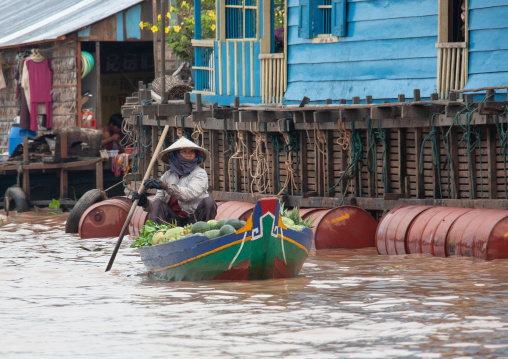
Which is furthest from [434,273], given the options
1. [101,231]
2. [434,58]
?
[101,231]

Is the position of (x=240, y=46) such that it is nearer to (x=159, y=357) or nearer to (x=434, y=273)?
(x=434, y=273)

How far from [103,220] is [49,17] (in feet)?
36.7

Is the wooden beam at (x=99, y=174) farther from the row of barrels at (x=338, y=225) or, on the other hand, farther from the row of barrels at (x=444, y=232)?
the row of barrels at (x=444, y=232)

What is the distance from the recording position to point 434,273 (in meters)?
11.1

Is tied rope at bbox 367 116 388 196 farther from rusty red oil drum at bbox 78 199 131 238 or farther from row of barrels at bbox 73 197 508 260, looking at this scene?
rusty red oil drum at bbox 78 199 131 238

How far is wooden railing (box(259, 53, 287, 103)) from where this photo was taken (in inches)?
658

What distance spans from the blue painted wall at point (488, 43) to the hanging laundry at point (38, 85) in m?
13.6

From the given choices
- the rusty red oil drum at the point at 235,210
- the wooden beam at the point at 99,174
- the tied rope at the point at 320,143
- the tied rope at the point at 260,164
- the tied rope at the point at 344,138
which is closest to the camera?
the tied rope at the point at 344,138

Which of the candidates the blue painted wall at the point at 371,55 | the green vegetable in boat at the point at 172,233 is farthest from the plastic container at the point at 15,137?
the green vegetable in boat at the point at 172,233

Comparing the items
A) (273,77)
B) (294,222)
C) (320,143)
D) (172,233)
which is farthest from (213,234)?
(273,77)

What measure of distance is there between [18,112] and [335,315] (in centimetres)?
1834

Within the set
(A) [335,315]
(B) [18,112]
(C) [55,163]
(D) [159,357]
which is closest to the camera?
(D) [159,357]

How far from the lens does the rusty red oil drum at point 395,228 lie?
12.7 metres

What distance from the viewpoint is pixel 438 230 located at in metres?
12.2
